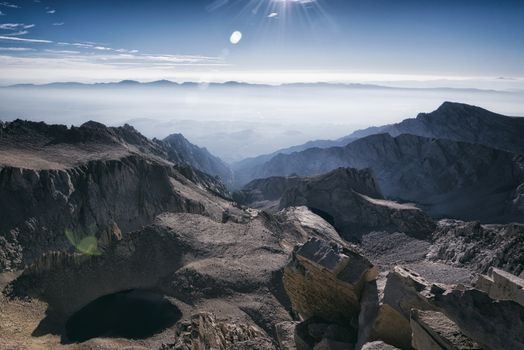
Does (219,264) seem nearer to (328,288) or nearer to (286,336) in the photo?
(286,336)

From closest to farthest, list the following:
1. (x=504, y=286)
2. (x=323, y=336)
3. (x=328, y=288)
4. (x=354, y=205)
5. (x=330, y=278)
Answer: (x=504, y=286)
(x=323, y=336)
(x=330, y=278)
(x=328, y=288)
(x=354, y=205)

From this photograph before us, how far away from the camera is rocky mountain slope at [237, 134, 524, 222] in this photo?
122m

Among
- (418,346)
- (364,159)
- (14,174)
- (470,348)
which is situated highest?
(470,348)

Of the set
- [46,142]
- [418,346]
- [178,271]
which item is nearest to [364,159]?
[46,142]

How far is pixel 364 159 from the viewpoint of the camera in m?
195

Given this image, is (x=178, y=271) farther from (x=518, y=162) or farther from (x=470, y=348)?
(x=518, y=162)

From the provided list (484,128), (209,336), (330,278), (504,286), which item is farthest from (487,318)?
(484,128)

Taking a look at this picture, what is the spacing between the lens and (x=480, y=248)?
63531 millimetres

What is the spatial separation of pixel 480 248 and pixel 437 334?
5966 cm

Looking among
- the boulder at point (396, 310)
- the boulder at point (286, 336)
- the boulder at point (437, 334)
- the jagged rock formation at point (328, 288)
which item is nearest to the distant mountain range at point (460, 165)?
the jagged rock formation at point (328, 288)

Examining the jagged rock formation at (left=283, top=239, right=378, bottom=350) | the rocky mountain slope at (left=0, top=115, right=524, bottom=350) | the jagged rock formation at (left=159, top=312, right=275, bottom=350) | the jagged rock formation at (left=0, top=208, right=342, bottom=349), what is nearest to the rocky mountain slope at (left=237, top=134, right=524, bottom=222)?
the rocky mountain slope at (left=0, top=115, right=524, bottom=350)

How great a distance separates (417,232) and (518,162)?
70.8 m

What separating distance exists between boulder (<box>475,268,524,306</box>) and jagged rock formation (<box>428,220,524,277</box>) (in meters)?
41.8

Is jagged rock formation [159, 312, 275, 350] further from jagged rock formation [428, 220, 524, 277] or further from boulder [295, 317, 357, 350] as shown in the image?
jagged rock formation [428, 220, 524, 277]
